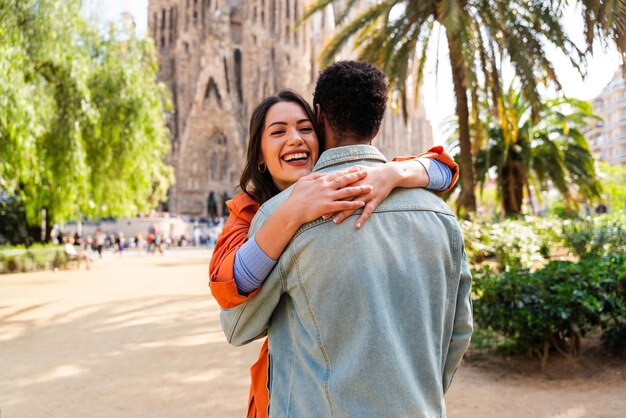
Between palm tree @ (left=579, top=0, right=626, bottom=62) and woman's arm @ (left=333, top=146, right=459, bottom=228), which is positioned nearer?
woman's arm @ (left=333, top=146, right=459, bottom=228)

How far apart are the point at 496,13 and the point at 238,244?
32.2 ft

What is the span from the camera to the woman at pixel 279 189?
1.28m

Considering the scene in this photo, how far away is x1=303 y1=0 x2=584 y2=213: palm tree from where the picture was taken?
29.1ft

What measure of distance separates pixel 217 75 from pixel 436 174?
46.4 m

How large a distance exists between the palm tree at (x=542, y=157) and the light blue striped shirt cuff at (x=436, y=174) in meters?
14.7

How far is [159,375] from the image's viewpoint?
4.69 metres

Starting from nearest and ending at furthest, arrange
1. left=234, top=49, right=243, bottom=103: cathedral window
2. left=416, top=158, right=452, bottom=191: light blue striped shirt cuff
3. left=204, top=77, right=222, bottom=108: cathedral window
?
left=416, top=158, right=452, bottom=191: light blue striped shirt cuff
left=204, top=77, right=222, bottom=108: cathedral window
left=234, top=49, right=243, bottom=103: cathedral window

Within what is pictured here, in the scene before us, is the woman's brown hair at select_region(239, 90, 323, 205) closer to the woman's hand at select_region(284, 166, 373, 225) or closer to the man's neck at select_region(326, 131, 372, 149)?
the man's neck at select_region(326, 131, 372, 149)

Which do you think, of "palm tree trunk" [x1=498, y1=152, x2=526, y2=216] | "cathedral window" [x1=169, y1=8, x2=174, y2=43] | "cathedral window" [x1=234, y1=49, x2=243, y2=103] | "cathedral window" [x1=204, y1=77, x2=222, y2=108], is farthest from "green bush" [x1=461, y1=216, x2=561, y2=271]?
"cathedral window" [x1=169, y1=8, x2=174, y2=43]

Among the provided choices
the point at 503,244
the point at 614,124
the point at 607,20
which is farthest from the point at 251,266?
the point at 614,124

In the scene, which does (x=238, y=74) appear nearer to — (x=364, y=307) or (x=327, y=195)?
(x=327, y=195)

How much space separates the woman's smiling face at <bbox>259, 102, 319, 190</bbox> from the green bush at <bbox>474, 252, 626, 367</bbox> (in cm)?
354

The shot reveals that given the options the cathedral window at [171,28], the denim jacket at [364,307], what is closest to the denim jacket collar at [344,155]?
the denim jacket at [364,307]

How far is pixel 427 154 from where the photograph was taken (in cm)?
162
